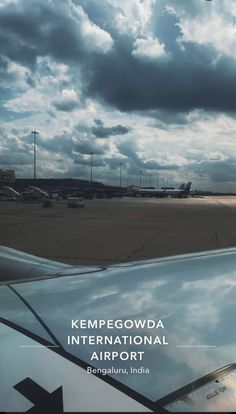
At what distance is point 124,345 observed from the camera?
209 centimetres

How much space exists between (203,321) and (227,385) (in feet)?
1.39

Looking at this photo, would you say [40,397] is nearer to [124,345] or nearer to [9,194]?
[124,345]

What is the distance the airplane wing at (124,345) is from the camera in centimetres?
175

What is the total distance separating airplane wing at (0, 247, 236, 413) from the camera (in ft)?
5.73

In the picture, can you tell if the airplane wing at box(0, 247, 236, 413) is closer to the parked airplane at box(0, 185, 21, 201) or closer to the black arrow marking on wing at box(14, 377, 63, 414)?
the black arrow marking on wing at box(14, 377, 63, 414)

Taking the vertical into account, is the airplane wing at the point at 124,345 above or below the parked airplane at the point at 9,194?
above

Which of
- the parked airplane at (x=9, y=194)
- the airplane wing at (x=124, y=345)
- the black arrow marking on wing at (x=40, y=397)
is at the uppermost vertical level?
the airplane wing at (x=124, y=345)

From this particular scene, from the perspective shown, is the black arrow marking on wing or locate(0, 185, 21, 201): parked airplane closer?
the black arrow marking on wing

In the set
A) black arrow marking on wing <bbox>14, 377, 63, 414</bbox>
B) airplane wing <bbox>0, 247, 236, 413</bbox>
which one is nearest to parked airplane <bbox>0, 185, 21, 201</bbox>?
airplane wing <bbox>0, 247, 236, 413</bbox>

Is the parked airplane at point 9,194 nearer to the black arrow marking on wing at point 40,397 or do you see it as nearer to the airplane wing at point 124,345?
the airplane wing at point 124,345

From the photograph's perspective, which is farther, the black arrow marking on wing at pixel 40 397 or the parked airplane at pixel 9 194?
the parked airplane at pixel 9 194

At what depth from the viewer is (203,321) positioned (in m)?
2.18

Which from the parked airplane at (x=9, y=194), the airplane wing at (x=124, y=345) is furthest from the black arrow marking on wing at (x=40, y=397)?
the parked airplane at (x=9, y=194)

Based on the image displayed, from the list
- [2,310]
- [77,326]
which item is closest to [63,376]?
[77,326]
